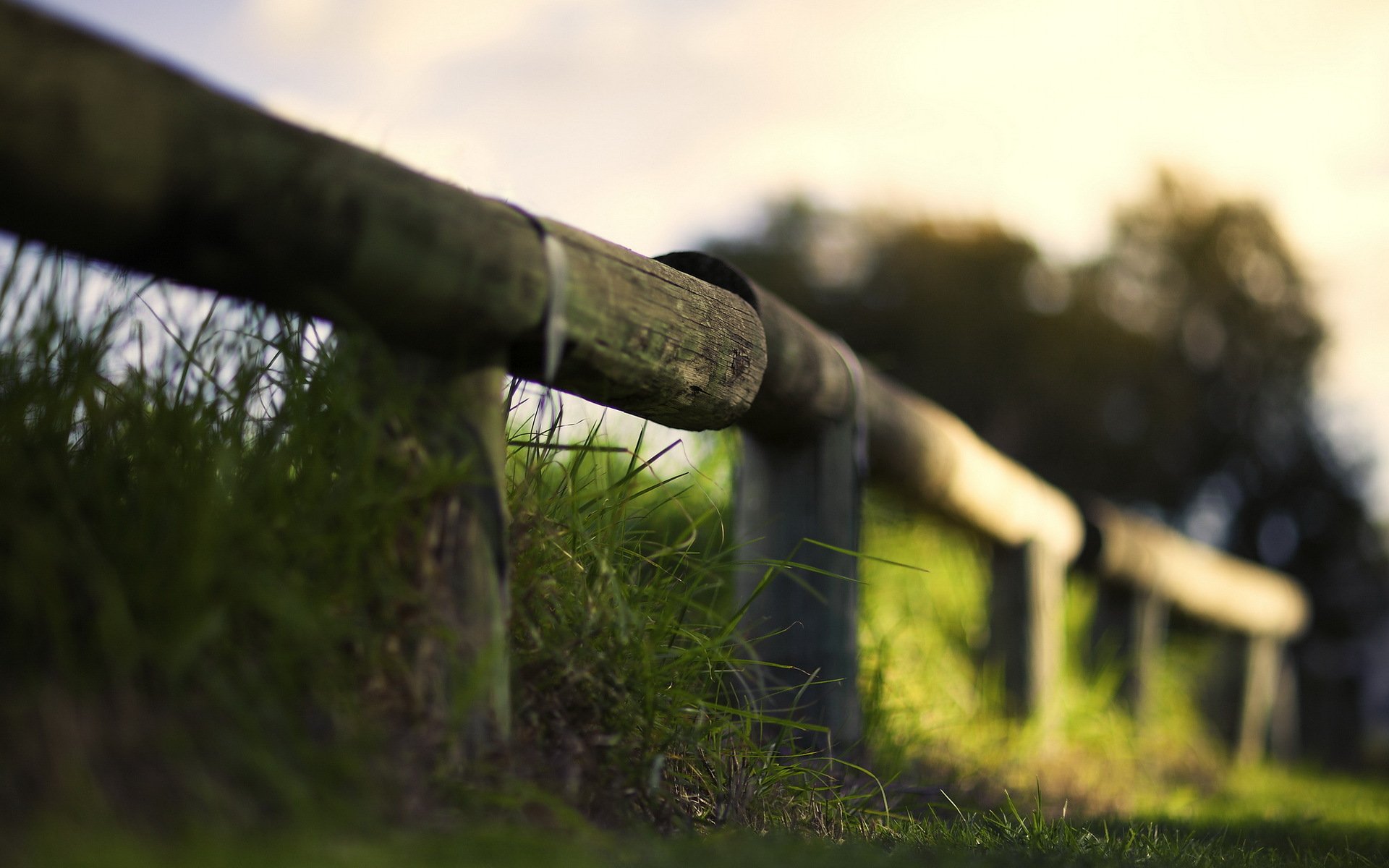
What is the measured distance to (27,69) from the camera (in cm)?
98

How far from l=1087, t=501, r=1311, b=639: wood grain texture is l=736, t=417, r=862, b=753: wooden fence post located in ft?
8.36

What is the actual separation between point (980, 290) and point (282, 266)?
13575 millimetres

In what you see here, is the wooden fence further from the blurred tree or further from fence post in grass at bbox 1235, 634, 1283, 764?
the blurred tree

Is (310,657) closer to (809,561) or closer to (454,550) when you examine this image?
(454,550)

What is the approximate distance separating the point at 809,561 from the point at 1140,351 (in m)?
11.3

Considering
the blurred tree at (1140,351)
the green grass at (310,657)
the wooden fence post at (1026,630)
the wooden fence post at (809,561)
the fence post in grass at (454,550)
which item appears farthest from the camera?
the blurred tree at (1140,351)

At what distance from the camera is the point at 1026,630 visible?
12.9 ft

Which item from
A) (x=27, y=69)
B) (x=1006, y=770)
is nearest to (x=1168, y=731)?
(x=1006, y=770)

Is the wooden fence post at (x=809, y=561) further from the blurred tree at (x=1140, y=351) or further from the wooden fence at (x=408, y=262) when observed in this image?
the blurred tree at (x=1140, y=351)

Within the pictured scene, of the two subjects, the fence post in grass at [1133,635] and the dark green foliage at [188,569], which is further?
the fence post in grass at [1133,635]

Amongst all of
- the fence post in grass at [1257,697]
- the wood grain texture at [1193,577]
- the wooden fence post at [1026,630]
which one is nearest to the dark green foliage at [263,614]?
the wooden fence post at [1026,630]

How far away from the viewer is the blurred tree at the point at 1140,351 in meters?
10.7

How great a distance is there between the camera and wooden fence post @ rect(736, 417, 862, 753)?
2.39 m

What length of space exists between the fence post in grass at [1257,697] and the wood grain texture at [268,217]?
6421 millimetres
